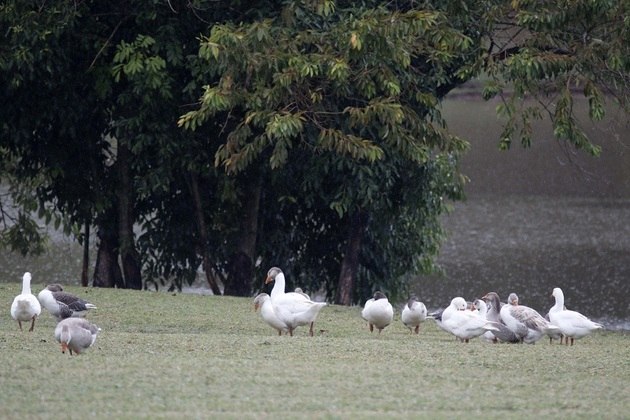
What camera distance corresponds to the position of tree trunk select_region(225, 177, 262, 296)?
18.0 meters

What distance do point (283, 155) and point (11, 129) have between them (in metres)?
4.95

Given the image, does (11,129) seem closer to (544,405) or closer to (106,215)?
(106,215)

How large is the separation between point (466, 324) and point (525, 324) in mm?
575

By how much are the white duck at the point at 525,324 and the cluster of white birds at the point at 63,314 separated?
4.01 meters

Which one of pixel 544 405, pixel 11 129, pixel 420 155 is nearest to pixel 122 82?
pixel 11 129

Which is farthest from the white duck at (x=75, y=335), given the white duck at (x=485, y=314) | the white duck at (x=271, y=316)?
the white duck at (x=485, y=314)

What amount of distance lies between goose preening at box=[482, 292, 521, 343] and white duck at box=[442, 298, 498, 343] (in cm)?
13

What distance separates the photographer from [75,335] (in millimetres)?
9422

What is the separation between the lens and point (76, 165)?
60.5ft

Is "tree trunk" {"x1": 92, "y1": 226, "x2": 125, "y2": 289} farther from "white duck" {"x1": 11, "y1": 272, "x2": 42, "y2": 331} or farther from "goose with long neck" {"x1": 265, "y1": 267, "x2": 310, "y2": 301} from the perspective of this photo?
"white duck" {"x1": 11, "y1": 272, "x2": 42, "y2": 331}

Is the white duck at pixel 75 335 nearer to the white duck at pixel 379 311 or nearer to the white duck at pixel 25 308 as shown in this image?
the white duck at pixel 25 308

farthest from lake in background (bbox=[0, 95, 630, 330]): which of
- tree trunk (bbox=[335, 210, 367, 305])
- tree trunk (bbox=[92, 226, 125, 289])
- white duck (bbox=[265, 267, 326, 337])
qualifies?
white duck (bbox=[265, 267, 326, 337])

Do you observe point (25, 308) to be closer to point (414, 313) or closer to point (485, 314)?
point (414, 313)

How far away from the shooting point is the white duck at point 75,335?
370 inches
